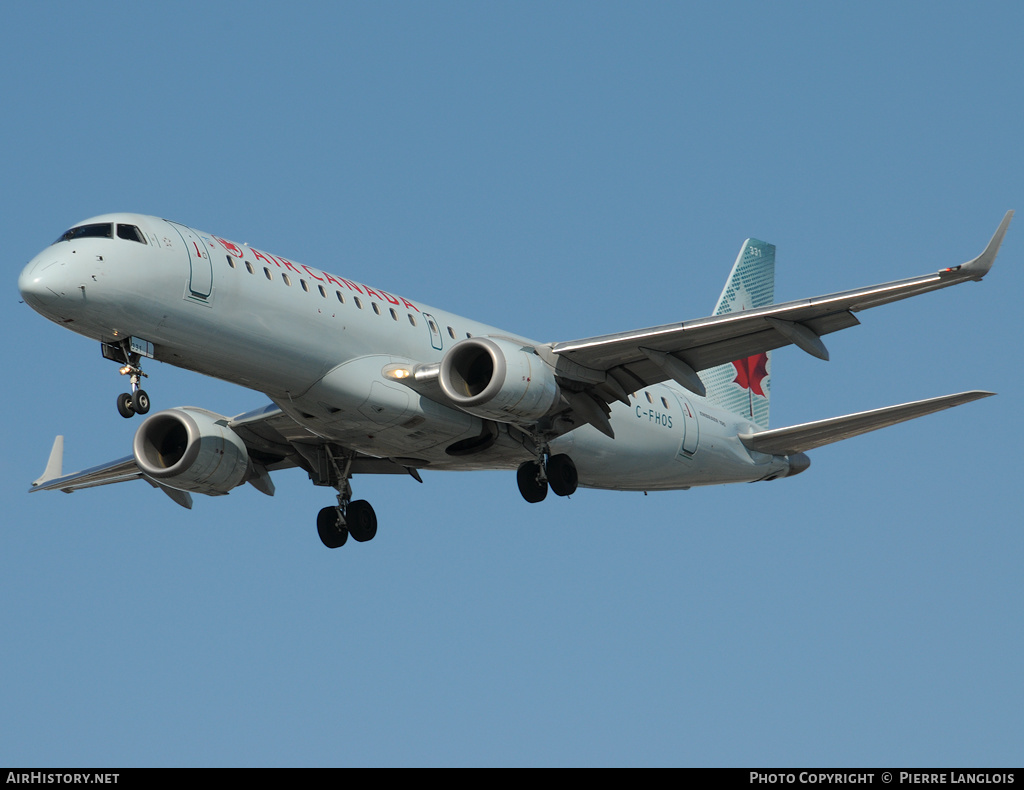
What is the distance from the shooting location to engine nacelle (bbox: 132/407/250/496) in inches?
1145

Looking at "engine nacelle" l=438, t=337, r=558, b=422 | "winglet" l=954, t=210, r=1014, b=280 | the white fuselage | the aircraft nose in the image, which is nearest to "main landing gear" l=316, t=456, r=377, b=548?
the white fuselage

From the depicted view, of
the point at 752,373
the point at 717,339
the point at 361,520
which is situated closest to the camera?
the point at 717,339

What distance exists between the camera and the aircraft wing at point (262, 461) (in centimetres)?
2969

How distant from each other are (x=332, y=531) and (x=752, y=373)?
1323cm

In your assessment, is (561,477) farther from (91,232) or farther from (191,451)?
(91,232)

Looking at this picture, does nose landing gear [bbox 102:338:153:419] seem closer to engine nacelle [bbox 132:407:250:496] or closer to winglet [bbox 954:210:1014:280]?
engine nacelle [bbox 132:407:250:496]

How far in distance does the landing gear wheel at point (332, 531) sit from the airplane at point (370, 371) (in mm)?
44

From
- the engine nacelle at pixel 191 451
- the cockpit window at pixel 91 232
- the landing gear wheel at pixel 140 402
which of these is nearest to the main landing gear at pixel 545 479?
the engine nacelle at pixel 191 451

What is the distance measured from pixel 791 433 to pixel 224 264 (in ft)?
47.4

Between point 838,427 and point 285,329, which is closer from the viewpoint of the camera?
point 285,329

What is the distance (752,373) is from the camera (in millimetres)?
38469

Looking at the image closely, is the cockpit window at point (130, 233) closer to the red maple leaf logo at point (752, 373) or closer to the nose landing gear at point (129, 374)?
the nose landing gear at point (129, 374)

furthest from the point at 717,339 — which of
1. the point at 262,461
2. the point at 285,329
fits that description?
the point at 262,461
